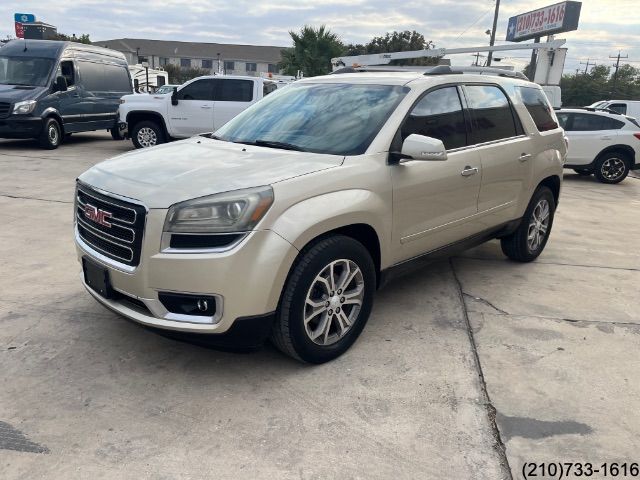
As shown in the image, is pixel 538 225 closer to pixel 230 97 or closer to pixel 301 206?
pixel 301 206

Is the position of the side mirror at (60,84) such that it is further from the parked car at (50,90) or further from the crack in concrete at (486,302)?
the crack in concrete at (486,302)

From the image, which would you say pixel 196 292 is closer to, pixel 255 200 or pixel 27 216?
pixel 255 200

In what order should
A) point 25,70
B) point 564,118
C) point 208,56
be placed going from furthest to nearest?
1. point 208,56
2. point 564,118
3. point 25,70

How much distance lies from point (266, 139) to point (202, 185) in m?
1.06

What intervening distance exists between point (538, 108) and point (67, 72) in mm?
11464

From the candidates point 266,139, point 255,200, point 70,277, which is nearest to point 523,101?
point 266,139

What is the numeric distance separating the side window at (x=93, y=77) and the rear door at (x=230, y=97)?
3858 mm

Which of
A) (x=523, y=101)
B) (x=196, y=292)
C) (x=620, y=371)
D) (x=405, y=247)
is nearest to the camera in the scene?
(x=196, y=292)

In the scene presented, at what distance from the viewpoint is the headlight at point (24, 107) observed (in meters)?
11.6

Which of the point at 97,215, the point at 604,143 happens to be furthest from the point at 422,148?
the point at 604,143

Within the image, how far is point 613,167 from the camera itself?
41.0ft

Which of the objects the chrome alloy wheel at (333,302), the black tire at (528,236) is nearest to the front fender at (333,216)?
the chrome alloy wheel at (333,302)

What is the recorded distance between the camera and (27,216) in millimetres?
6473

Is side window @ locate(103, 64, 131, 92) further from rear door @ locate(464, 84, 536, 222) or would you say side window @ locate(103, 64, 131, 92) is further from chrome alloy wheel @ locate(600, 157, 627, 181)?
chrome alloy wheel @ locate(600, 157, 627, 181)
